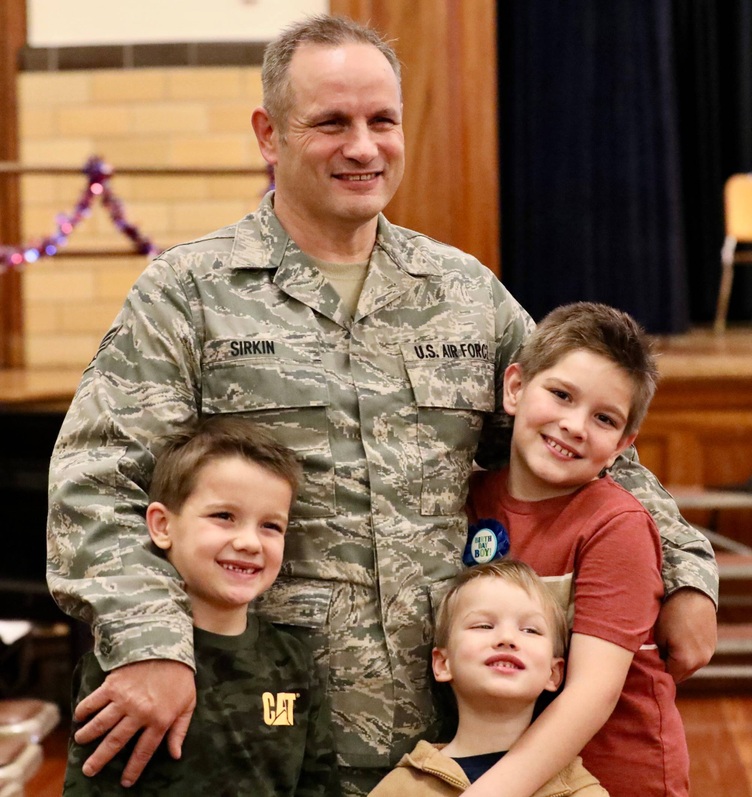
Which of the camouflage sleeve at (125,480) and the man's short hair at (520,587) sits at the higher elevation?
the camouflage sleeve at (125,480)

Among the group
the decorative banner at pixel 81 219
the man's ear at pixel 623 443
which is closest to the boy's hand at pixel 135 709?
the man's ear at pixel 623 443

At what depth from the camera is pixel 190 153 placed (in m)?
5.40

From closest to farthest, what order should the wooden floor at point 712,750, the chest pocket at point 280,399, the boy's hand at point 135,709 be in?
1. the boy's hand at point 135,709
2. the chest pocket at point 280,399
3. the wooden floor at point 712,750

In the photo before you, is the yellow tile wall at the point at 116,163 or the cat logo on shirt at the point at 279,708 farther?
the yellow tile wall at the point at 116,163

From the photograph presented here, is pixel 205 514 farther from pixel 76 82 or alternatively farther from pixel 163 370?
pixel 76 82

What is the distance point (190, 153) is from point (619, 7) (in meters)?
2.25

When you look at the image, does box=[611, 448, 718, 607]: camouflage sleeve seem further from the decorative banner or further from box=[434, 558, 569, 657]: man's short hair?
the decorative banner

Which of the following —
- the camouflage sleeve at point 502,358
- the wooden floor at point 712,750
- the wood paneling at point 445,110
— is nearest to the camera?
the camouflage sleeve at point 502,358

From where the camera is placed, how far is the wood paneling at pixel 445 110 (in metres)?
4.80

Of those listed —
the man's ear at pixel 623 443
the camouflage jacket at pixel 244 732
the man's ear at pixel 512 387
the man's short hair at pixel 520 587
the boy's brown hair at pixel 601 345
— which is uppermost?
the boy's brown hair at pixel 601 345

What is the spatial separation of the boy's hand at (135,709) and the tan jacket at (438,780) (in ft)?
1.06

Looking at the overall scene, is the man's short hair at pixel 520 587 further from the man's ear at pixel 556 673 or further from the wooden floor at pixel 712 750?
the wooden floor at pixel 712 750

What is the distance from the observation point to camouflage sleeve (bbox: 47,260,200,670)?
169cm

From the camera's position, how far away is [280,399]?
6.19ft
